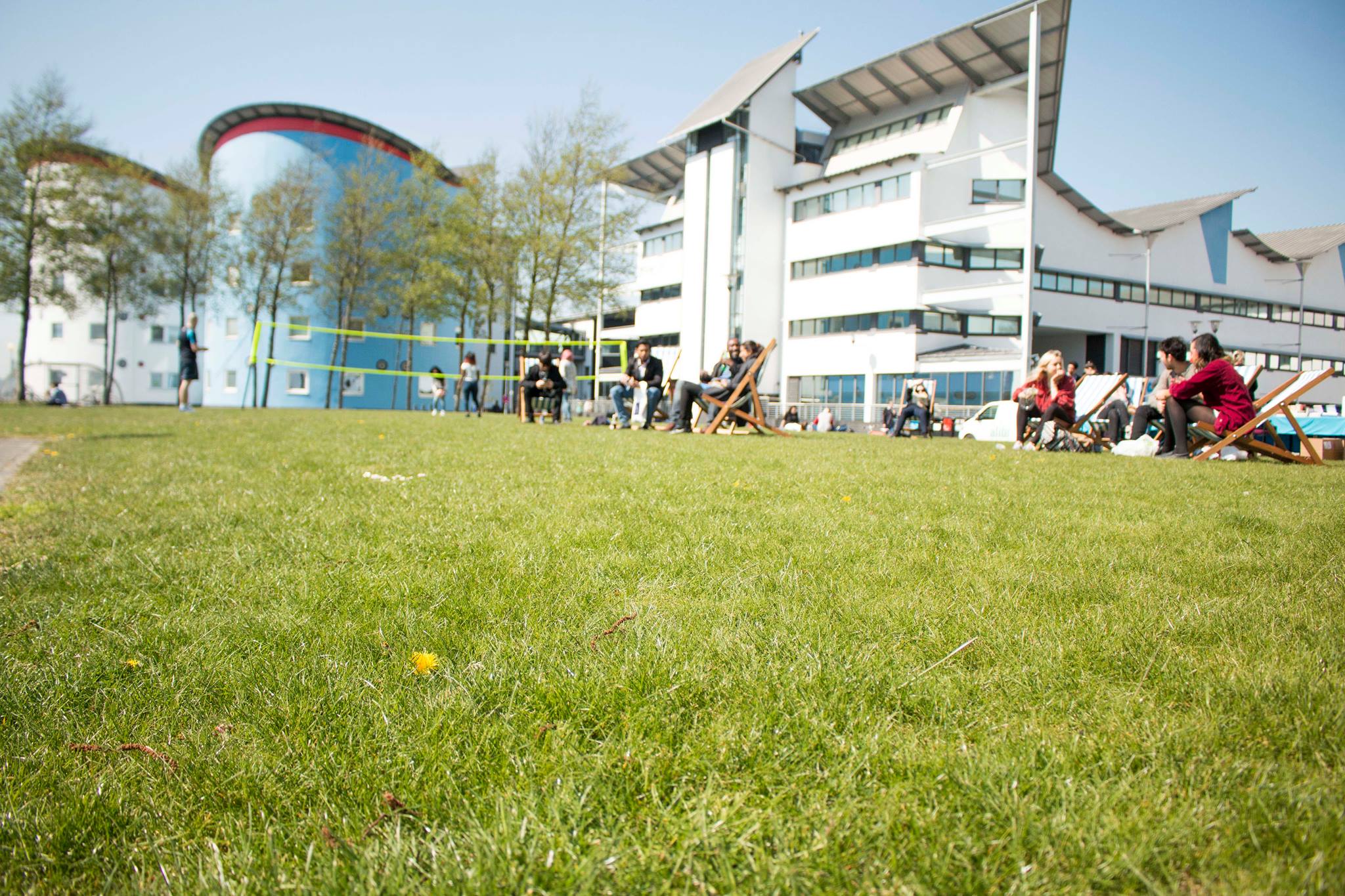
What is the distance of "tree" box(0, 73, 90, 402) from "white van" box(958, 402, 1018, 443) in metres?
37.0

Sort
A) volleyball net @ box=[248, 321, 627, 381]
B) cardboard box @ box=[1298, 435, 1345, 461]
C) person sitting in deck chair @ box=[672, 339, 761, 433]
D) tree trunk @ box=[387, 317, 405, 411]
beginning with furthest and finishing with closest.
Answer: tree trunk @ box=[387, 317, 405, 411] → volleyball net @ box=[248, 321, 627, 381] → person sitting in deck chair @ box=[672, 339, 761, 433] → cardboard box @ box=[1298, 435, 1345, 461]

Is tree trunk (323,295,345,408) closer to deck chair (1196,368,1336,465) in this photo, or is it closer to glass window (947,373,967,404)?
glass window (947,373,967,404)

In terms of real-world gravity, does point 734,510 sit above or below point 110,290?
below

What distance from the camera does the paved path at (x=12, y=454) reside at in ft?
21.3

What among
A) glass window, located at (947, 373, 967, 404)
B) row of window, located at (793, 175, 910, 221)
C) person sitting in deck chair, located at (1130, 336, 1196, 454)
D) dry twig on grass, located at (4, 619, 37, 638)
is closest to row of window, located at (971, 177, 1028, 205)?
row of window, located at (793, 175, 910, 221)

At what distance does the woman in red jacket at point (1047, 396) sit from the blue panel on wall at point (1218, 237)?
4316 cm

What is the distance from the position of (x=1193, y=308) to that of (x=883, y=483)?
50.3 meters

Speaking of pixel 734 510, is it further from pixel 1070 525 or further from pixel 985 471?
pixel 985 471

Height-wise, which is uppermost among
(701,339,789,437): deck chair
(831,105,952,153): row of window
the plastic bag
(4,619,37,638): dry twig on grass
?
(831,105,952,153): row of window

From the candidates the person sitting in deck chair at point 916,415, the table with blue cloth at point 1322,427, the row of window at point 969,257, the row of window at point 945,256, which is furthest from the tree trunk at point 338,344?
the table with blue cloth at point 1322,427

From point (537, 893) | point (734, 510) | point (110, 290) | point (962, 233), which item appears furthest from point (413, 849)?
point (110, 290)

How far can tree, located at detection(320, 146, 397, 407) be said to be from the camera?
125 ft

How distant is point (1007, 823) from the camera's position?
1.35 m

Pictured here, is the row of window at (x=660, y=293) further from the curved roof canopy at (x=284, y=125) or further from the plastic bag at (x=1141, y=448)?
the plastic bag at (x=1141, y=448)
